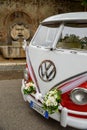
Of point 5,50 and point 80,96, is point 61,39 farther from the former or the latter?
point 5,50

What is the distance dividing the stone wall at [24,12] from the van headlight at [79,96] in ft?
30.9

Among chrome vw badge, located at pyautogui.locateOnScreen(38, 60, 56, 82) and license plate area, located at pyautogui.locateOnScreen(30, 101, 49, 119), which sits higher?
chrome vw badge, located at pyautogui.locateOnScreen(38, 60, 56, 82)

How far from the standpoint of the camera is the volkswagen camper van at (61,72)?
9.84 ft

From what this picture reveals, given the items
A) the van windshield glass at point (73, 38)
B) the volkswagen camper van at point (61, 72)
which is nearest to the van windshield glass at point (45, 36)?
the volkswagen camper van at point (61, 72)

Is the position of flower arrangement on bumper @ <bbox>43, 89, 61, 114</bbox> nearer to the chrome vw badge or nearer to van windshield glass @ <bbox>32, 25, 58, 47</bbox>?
the chrome vw badge

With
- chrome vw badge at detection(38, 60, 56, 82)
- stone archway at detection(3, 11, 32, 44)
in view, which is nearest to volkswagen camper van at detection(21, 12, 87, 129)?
chrome vw badge at detection(38, 60, 56, 82)

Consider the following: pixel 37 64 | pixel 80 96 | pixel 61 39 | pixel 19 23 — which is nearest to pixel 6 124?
pixel 37 64

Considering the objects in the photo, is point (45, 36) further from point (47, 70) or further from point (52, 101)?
point (52, 101)

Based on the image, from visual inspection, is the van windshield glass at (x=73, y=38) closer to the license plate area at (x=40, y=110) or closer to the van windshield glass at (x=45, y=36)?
the van windshield glass at (x=45, y=36)

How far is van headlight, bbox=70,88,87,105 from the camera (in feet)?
9.60

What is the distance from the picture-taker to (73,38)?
3701 mm

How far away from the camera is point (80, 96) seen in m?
2.95

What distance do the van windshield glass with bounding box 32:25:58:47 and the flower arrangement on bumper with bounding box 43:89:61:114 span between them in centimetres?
102

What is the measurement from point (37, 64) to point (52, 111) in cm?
94
